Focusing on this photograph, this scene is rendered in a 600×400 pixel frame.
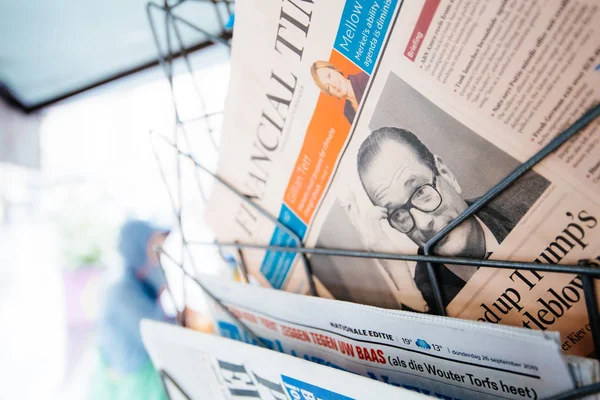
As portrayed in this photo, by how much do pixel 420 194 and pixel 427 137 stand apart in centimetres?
3

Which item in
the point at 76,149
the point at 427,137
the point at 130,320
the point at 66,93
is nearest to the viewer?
the point at 427,137

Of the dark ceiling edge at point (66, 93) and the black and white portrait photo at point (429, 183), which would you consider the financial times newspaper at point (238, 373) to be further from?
the dark ceiling edge at point (66, 93)

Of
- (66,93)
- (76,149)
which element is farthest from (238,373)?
(76,149)

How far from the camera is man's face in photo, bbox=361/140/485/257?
217mm

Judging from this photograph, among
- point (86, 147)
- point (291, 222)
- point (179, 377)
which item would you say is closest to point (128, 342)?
point (86, 147)

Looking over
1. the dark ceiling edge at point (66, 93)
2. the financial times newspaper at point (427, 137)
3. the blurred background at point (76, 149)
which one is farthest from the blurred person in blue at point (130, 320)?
the financial times newspaper at point (427, 137)

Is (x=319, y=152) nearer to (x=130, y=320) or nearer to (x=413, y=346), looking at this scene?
(x=413, y=346)

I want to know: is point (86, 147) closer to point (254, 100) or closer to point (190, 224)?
point (190, 224)

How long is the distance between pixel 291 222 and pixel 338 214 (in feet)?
0.15

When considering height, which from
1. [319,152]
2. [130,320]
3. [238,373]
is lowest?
[130,320]

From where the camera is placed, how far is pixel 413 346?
0.71ft

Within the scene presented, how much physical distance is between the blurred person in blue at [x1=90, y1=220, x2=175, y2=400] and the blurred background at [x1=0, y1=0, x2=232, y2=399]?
6 centimetres

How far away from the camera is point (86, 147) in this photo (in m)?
1.07

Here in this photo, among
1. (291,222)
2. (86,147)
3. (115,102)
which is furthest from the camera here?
(86,147)
